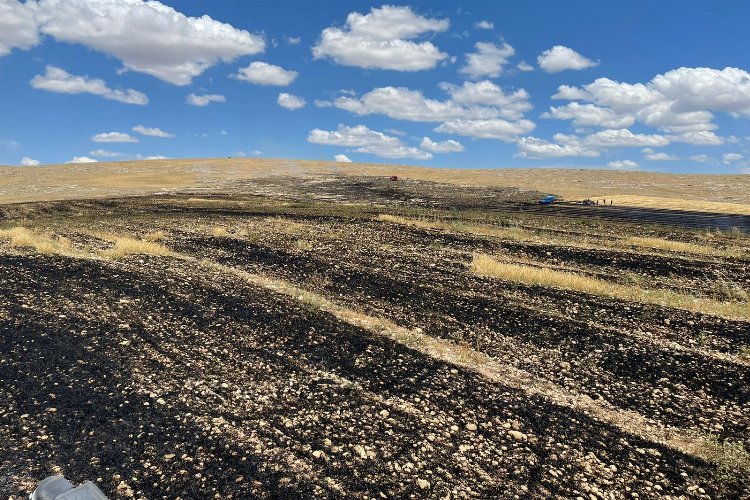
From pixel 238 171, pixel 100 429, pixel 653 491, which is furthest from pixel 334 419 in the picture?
pixel 238 171

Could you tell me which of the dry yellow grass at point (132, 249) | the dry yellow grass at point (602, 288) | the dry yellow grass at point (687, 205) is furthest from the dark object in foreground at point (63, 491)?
the dry yellow grass at point (687, 205)

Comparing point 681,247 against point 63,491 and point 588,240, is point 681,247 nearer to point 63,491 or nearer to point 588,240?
point 588,240

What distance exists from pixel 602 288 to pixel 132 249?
22994mm

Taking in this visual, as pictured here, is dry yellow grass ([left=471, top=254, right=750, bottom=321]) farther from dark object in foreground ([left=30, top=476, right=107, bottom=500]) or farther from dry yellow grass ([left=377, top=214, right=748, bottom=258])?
dark object in foreground ([left=30, top=476, right=107, bottom=500])

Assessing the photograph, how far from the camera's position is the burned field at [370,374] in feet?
26.4

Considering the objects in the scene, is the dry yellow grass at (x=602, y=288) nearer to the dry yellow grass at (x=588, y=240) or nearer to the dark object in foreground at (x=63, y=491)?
the dry yellow grass at (x=588, y=240)

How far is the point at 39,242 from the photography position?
2600 cm

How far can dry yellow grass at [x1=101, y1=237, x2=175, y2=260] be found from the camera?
77.7 feet

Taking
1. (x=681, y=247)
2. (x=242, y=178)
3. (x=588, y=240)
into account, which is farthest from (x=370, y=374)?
(x=242, y=178)

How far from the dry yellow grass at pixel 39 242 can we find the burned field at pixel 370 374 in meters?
0.37

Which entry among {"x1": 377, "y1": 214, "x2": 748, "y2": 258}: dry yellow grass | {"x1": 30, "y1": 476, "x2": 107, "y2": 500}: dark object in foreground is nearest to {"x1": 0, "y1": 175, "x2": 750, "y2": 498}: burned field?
{"x1": 30, "y1": 476, "x2": 107, "y2": 500}: dark object in foreground

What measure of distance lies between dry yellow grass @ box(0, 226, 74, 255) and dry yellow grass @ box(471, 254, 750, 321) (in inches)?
842

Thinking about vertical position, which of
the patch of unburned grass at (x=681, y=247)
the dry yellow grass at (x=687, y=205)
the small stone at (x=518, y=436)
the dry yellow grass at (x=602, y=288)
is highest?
the dry yellow grass at (x=687, y=205)

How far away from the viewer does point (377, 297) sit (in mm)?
18375
